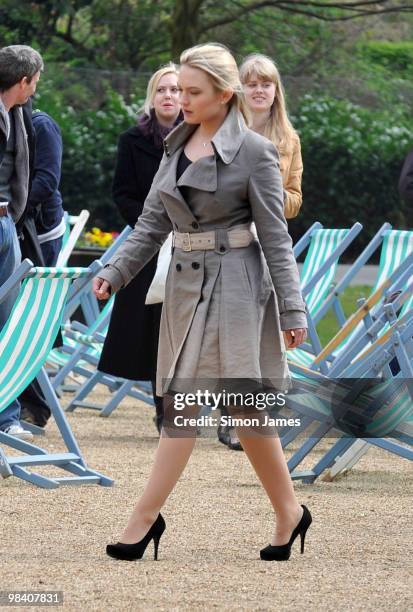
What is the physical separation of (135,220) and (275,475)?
332cm

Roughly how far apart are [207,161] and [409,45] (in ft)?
91.4

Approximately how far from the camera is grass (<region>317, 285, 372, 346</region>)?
1447cm

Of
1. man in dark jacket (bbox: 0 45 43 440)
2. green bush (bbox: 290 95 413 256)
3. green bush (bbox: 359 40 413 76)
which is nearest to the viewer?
man in dark jacket (bbox: 0 45 43 440)

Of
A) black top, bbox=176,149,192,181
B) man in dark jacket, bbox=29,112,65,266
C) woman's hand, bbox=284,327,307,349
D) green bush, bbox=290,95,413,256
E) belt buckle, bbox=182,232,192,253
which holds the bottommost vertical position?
green bush, bbox=290,95,413,256

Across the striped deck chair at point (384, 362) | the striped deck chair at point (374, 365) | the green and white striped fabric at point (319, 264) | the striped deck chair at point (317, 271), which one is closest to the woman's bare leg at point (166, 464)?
the striped deck chair at point (374, 365)

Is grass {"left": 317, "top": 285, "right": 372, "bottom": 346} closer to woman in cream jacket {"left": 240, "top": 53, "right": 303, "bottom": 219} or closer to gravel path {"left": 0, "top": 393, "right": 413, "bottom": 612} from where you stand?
woman in cream jacket {"left": 240, "top": 53, "right": 303, "bottom": 219}

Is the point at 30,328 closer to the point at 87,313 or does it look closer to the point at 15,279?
the point at 15,279

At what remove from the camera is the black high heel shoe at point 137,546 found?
4656mm

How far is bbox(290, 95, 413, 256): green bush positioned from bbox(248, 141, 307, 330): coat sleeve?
51.4ft

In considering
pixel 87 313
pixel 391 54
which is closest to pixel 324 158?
pixel 87 313

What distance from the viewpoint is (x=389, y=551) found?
498 cm

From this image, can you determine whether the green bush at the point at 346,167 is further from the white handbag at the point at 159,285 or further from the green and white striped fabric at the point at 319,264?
the white handbag at the point at 159,285

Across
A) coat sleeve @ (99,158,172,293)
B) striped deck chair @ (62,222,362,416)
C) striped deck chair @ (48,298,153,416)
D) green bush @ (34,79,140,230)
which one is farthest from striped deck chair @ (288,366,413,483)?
green bush @ (34,79,140,230)

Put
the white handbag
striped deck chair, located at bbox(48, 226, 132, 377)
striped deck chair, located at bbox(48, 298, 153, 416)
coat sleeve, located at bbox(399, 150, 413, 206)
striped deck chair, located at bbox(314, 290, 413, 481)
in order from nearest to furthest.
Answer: the white handbag < striped deck chair, located at bbox(314, 290, 413, 481) < coat sleeve, located at bbox(399, 150, 413, 206) < striped deck chair, located at bbox(48, 226, 132, 377) < striped deck chair, located at bbox(48, 298, 153, 416)
